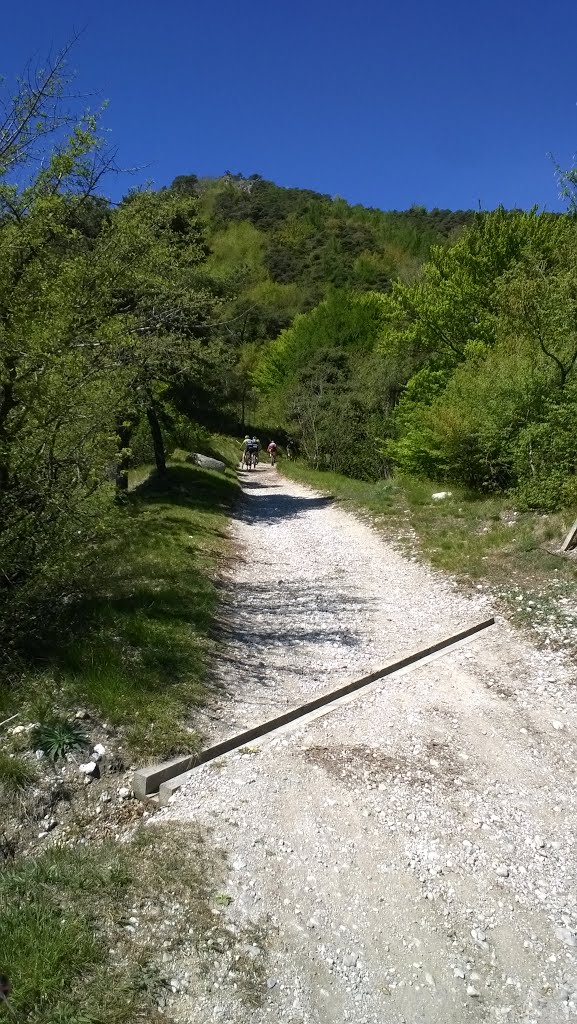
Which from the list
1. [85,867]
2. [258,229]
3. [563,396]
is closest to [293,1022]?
[85,867]

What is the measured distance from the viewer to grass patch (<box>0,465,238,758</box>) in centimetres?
473

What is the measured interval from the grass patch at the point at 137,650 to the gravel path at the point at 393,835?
1.34 feet

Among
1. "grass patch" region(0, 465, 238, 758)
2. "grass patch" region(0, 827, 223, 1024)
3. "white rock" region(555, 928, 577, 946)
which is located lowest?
"grass patch" region(0, 827, 223, 1024)

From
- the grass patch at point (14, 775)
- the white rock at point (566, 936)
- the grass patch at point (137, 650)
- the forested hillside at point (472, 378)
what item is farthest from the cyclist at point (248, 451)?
the white rock at point (566, 936)

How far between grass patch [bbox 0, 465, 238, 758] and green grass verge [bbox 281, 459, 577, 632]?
4095 millimetres

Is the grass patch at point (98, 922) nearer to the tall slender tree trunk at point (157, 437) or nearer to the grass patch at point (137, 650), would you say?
the grass patch at point (137, 650)

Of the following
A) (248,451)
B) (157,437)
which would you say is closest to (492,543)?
(157,437)

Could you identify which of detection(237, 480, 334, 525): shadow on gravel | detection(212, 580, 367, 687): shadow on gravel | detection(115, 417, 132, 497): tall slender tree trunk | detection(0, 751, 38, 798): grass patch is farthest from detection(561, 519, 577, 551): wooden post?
detection(0, 751, 38, 798): grass patch

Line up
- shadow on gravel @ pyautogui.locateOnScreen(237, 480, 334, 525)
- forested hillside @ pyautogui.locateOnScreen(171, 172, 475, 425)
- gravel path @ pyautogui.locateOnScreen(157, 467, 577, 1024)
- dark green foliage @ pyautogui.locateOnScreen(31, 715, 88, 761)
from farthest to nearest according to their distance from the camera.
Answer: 1. forested hillside @ pyautogui.locateOnScreen(171, 172, 475, 425)
2. shadow on gravel @ pyautogui.locateOnScreen(237, 480, 334, 525)
3. dark green foliage @ pyautogui.locateOnScreen(31, 715, 88, 761)
4. gravel path @ pyautogui.locateOnScreen(157, 467, 577, 1024)

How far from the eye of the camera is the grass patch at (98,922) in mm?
2592

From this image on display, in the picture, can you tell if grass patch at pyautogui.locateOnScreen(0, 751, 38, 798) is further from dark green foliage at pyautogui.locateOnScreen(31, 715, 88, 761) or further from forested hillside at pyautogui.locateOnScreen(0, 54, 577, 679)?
forested hillside at pyautogui.locateOnScreen(0, 54, 577, 679)

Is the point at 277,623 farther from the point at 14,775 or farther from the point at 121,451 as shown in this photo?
the point at 14,775

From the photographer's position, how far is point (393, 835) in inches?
154

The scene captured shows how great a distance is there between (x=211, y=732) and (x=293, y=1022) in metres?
2.37
